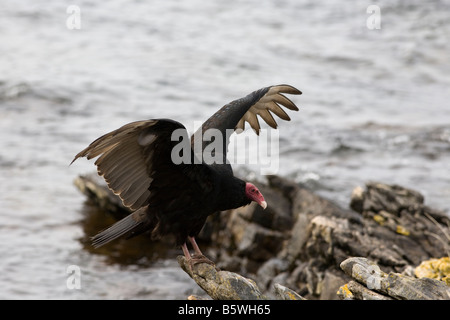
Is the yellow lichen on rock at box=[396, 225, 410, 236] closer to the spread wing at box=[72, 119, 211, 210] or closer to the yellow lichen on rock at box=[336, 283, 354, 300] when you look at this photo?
the yellow lichen on rock at box=[336, 283, 354, 300]

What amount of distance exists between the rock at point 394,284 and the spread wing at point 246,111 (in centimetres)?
146

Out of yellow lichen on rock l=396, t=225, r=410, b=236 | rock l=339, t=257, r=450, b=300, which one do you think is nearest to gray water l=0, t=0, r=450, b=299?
yellow lichen on rock l=396, t=225, r=410, b=236

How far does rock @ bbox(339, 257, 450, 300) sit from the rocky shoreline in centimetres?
27

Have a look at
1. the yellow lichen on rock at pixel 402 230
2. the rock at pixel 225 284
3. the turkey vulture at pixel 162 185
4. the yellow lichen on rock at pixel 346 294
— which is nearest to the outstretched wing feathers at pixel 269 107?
the turkey vulture at pixel 162 185

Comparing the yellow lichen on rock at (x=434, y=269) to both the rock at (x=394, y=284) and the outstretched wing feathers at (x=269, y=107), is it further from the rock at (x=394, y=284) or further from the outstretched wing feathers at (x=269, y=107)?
the outstretched wing feathers at (x=269, y=107)

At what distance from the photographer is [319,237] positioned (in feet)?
22.0

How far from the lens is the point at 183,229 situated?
511 centimetres

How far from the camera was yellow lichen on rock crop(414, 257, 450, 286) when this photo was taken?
559cm

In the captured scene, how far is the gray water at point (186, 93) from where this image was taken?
27.5 ft

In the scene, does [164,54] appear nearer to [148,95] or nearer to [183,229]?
[148,95]

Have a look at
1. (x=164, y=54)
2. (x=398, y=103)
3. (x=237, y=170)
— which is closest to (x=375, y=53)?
(x=398, y=103)

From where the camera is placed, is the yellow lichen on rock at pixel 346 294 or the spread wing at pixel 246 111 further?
the spread wing at pixel 246 111

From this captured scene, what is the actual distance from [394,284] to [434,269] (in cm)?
149

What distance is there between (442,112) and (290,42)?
18.0ft
